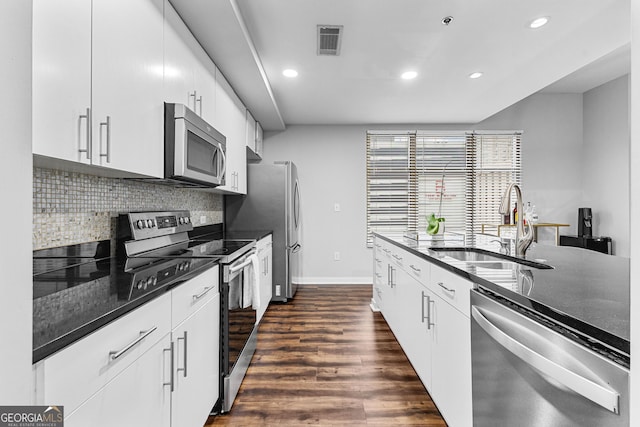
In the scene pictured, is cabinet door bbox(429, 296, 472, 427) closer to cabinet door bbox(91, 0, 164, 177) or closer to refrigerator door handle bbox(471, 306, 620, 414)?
refrigerator door handle bbox(471, 306, 620, 414)

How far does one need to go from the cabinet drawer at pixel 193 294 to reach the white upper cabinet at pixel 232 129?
1.34 meters

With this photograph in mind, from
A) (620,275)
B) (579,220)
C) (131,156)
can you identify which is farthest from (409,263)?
(579,220)

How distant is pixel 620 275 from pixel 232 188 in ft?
9.25

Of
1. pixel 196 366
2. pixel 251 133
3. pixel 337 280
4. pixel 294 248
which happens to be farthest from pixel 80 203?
pixel 337 280

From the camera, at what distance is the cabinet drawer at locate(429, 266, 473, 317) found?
142 cm

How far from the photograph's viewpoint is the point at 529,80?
3.49 meters

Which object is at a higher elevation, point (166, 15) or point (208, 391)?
point (166, 15)

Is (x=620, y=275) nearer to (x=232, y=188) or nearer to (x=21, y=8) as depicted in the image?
(x=21, y=8)

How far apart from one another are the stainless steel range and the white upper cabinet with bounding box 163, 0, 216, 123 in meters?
0.75

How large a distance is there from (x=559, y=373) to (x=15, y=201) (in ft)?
3.79

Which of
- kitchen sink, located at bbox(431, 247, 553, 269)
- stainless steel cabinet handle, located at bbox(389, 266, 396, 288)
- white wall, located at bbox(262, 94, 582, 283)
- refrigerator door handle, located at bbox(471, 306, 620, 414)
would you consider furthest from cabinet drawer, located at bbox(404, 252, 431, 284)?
white wall, located at bbox(262, 94, 582, 283)

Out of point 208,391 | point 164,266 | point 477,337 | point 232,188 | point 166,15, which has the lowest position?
point 208,391

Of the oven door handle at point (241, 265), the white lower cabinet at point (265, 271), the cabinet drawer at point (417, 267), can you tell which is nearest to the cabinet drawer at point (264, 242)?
the white lower cabinet at point (265, 271)

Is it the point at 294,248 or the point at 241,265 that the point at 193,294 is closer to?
the point at 241,265
